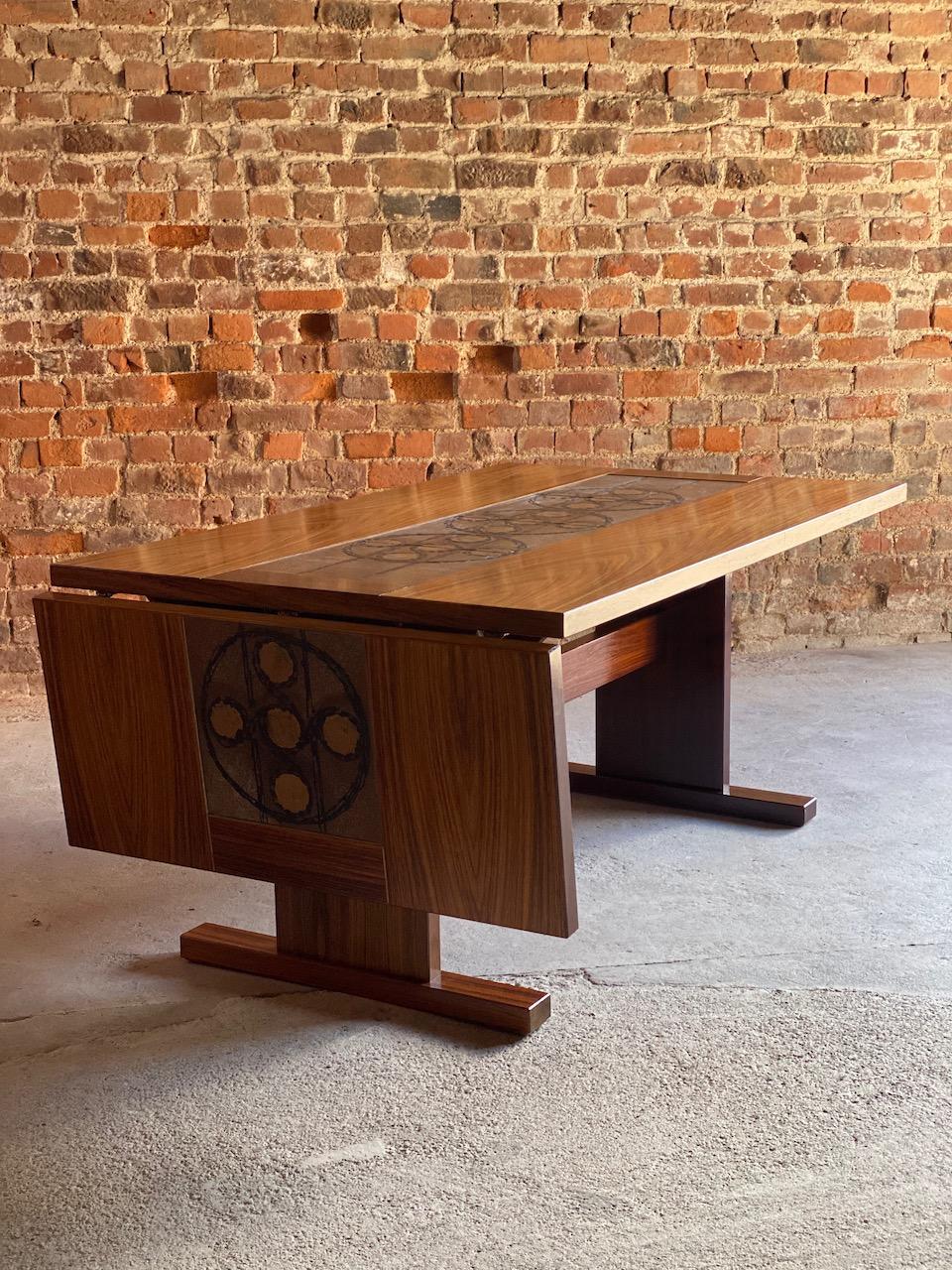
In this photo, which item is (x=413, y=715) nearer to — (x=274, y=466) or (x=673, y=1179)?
(x=673, y=1179)

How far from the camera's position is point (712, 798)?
317cm

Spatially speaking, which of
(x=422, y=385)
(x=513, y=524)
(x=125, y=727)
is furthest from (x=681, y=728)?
(x=422, y=385)

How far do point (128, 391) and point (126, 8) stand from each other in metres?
0.98

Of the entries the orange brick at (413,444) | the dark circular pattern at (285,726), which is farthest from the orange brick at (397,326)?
the dark circular pattern at (285,726)

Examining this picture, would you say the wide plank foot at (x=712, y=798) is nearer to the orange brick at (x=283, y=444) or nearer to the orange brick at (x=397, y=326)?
the orange brick at (x=283, y=444)

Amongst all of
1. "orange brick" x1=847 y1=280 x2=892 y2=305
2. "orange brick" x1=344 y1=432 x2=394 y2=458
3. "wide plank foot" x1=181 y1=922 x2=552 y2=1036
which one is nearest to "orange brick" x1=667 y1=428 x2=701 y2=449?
"orange brick" x1=847 y1=280 x2=892 y2=305

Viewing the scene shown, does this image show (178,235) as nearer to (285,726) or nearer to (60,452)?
(60,452)

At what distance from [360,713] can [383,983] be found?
489 mm

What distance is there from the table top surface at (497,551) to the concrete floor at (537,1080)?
64 cm

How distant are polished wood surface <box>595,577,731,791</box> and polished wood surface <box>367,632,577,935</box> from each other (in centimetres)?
112

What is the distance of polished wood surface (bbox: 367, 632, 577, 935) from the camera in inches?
78.5

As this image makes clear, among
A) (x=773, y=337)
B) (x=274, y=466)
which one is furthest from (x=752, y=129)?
(x=274, y=466)

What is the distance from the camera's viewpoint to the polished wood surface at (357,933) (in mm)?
2320

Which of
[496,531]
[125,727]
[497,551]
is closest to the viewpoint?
[125,727]
